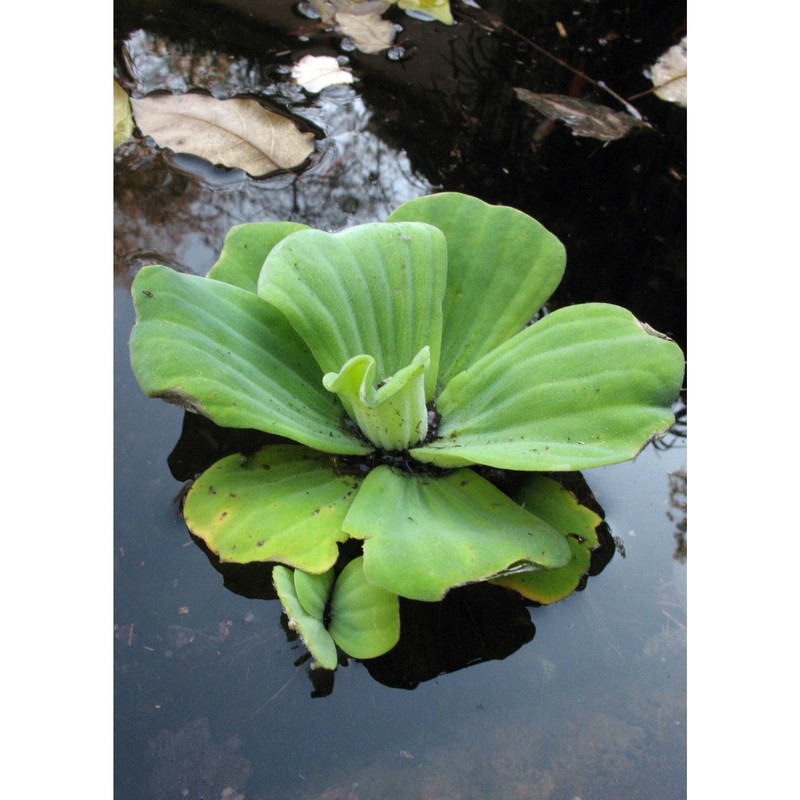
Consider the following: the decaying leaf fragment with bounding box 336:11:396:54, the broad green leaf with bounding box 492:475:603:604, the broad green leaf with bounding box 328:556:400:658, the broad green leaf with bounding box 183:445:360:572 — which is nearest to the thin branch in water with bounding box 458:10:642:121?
the decaying leaf fragment with bounding box 336:11:396:54

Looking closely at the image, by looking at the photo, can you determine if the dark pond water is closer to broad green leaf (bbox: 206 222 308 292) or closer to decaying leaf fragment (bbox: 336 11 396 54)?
decaying leaf fragment (bbox: 336 11 396 54)

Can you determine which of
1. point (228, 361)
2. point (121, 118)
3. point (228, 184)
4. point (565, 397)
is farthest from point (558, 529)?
point (121, 118)

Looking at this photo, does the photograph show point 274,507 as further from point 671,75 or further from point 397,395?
point 671,75

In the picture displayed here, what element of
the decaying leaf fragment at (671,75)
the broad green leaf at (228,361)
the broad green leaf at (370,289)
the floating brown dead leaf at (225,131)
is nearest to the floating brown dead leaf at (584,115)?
the decaying leaf fragment at (671,75)

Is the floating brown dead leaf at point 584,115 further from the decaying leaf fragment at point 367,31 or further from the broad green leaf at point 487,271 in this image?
the broad green leaf at point 487,271

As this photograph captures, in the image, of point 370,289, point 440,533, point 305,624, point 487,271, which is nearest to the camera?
point 305,624

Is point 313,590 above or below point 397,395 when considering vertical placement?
below

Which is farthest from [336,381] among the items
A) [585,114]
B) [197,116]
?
[585,114]
